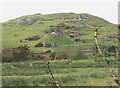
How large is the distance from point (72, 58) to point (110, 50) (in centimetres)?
1038

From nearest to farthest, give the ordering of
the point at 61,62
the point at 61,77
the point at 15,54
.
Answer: the point at 61,77
the point at 61,62
the point at 15,54

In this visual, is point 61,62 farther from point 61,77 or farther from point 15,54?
point 61,77

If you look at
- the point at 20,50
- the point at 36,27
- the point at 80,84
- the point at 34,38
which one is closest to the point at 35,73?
the point at 80,84

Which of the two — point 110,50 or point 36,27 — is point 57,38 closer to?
point 110,50

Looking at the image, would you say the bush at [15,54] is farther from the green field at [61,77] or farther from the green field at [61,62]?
the green field at [61,77]

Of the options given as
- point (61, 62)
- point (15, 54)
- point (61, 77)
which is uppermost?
point (61, 77)

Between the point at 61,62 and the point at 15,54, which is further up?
the point at 15,54

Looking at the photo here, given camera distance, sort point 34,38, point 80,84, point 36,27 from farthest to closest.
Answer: point 36,27, point 34,38, point 80,84

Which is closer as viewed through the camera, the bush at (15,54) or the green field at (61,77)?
the green field at (61,77)

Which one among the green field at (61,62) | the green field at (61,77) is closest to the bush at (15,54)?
the green field at (61,62)

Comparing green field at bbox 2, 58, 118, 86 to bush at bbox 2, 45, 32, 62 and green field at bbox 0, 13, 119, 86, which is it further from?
bush at bbox 2, 45, 32, 62

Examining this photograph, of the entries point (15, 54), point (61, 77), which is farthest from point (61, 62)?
point (61, 77)

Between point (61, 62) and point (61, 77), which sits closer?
point (61, 77)

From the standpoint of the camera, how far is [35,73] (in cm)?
1975
